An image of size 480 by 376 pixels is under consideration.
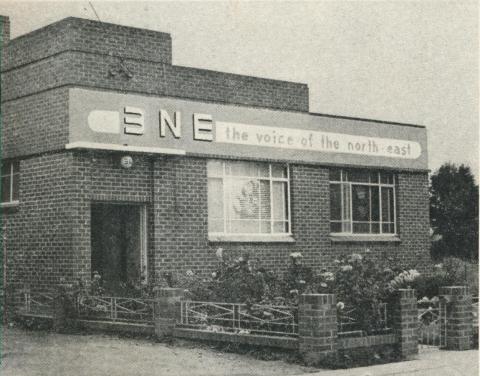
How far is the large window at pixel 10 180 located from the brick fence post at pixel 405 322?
8802 millimetres

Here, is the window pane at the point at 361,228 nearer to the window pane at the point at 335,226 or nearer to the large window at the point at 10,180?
the window pane at the point at 335,226

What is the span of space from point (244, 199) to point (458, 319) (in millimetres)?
6598

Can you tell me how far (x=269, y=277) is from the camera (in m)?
14.2

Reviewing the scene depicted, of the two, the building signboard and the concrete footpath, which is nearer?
the concrete footpath

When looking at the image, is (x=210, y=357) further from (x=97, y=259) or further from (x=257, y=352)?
(x=97, y=259)

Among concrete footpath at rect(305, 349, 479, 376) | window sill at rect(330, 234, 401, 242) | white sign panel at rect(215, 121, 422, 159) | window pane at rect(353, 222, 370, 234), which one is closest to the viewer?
concrete footpath at rect(305, 349, 479, 376)

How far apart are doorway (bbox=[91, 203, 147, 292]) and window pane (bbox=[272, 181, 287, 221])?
11.7 ft

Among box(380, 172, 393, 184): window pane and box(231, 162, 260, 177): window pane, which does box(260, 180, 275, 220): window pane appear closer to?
box(231, 162, 260, 177): window pane

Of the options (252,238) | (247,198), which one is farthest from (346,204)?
(252,238)

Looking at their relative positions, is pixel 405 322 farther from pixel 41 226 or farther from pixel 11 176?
pixel 11 176

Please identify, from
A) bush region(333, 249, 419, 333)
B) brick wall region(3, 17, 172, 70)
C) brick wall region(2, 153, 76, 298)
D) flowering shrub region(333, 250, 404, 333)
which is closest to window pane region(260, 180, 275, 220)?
brick wall region(3, 17, 172, 70)

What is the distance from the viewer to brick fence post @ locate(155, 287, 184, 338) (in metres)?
12.9

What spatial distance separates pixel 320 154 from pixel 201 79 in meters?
3.80

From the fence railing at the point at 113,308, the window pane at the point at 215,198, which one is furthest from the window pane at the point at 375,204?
the fence railing at the point at 113,308
